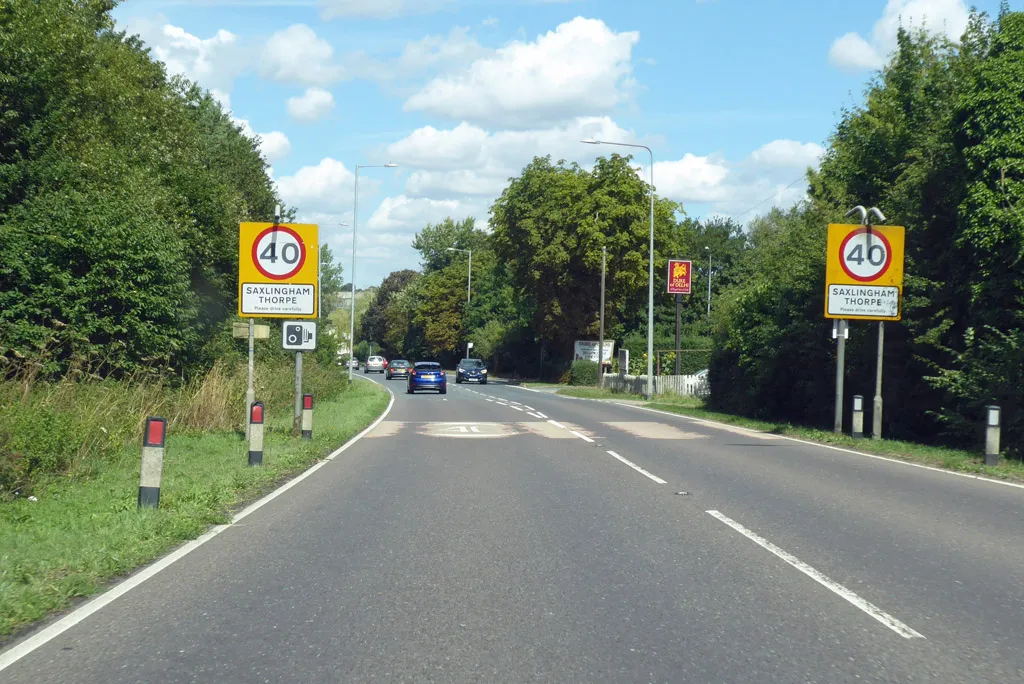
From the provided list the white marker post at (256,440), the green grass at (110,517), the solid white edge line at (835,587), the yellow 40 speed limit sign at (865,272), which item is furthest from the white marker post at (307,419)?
the yellow 40 speed limit sign at (865,272)

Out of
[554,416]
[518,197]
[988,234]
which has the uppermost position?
[518,197]

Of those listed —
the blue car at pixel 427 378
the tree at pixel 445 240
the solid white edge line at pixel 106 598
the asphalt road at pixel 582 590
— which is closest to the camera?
the asphalt road at pixel 582 590

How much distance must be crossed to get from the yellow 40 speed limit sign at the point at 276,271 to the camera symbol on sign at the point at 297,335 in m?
0.67

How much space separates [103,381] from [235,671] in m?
14.4

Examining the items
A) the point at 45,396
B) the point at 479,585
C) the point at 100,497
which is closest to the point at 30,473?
the point at 100,497

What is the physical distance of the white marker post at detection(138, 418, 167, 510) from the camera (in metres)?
10.0

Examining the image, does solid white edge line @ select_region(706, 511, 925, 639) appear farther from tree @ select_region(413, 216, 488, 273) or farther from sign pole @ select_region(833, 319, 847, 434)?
tree @ select_region(413, 216, 488, 273)

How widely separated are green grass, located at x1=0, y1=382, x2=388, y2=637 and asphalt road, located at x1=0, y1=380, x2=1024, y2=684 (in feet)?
1.33

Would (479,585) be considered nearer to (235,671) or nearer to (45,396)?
(235,671)

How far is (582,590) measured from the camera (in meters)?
6.96

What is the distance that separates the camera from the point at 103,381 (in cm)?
1823

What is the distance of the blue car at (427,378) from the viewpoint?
50.8m

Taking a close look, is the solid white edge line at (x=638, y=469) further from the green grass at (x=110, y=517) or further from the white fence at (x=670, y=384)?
the white fence at (x=670, y=384)

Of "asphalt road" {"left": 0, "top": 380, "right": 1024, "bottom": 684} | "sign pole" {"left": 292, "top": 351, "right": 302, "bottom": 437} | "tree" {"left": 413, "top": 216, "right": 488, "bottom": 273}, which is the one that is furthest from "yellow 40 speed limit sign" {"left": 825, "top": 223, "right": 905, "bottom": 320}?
"tree" {"left": 413, "top": 216, "right": 488, "bottom": 273}
